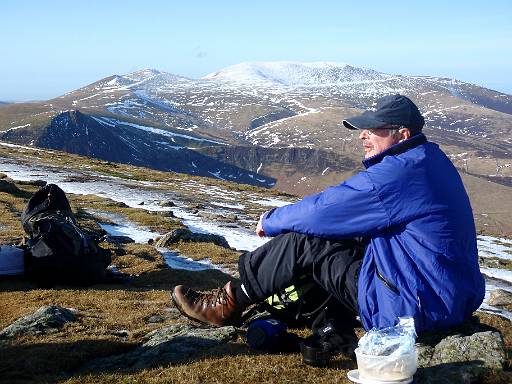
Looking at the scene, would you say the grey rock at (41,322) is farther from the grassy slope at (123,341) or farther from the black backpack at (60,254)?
the black backpack at (60,254)

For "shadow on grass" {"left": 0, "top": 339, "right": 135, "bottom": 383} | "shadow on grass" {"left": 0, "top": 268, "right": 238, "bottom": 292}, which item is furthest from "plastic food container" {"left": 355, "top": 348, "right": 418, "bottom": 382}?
"shadow on grass" {"left": 0, "top": 268, "right": 238, "bottom": 292}

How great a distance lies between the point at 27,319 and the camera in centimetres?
978

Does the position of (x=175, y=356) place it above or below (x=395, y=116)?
below

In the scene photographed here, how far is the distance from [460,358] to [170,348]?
3.88 meters

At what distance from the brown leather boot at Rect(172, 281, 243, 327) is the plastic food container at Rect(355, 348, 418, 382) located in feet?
10.1

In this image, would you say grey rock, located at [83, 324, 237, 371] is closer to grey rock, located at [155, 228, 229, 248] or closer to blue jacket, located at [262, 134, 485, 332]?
blue jacket, located at [262, 134, 485, 332]

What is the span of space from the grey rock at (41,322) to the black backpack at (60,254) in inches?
121

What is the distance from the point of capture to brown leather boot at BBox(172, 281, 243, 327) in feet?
28.1

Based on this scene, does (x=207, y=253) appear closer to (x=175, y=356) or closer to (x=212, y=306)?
(x=212, y=306)

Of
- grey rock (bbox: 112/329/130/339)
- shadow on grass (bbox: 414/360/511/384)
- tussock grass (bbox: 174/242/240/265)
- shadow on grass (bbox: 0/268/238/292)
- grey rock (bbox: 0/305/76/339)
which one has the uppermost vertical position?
shadow on grass (bbox: 414/360/511/384)

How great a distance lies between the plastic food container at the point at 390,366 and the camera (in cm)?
567

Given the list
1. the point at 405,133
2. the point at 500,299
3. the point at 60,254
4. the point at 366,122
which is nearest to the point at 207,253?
the point at 60,254

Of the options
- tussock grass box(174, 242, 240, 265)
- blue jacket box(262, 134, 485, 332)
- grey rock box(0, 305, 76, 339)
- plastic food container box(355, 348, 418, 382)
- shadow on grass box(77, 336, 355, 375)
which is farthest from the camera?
tussock grass box(174, 242, 240, 265)

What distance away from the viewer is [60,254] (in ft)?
43.4
